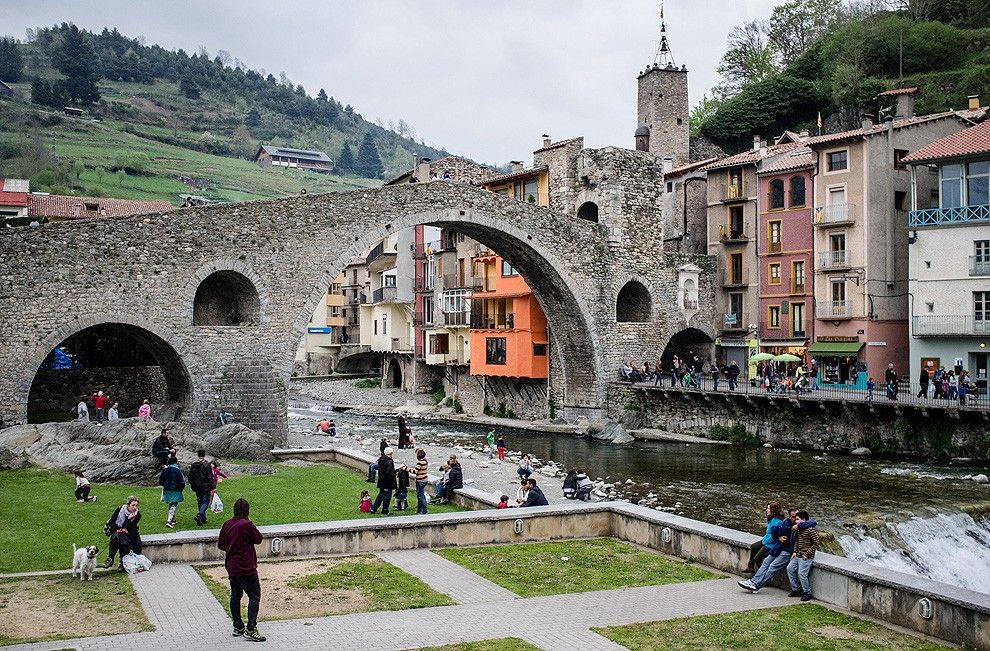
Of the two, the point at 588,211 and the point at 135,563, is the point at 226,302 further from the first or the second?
the point at 135,563

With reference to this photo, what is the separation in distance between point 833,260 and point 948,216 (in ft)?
19.6

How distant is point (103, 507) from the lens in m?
17.1

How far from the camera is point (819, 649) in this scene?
9.86 m

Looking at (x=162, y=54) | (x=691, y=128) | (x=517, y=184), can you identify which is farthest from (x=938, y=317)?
(x=162, y=54)

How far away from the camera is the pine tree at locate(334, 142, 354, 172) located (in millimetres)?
177363

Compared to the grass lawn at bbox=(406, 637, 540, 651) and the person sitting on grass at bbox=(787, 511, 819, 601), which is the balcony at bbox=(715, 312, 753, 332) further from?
the grass lawn at bbox=(406, 637, 540, 651)

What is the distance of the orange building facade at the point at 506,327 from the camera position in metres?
46.7

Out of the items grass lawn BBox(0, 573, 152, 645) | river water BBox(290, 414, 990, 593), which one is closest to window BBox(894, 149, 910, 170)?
river water BBox(290, 414, 990, 593)

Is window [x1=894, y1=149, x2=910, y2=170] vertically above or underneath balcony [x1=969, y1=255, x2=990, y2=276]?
above

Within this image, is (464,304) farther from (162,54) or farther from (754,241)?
(162,54)

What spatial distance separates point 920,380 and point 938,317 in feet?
7.60

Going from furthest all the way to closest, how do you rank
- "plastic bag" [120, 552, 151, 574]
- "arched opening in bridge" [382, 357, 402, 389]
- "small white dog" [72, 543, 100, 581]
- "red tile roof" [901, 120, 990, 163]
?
"arched opening in bridge" [382, 357, 402, 389] < "red tile roof" [901, 120, 990, 163] < "plastic bag" [120, 552, 151, 574] < "small white dog" [72, 543, 100, 581]

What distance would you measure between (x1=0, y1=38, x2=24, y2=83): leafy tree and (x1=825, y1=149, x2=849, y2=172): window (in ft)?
446

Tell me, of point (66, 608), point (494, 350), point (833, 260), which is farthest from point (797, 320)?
point (66, 608)
